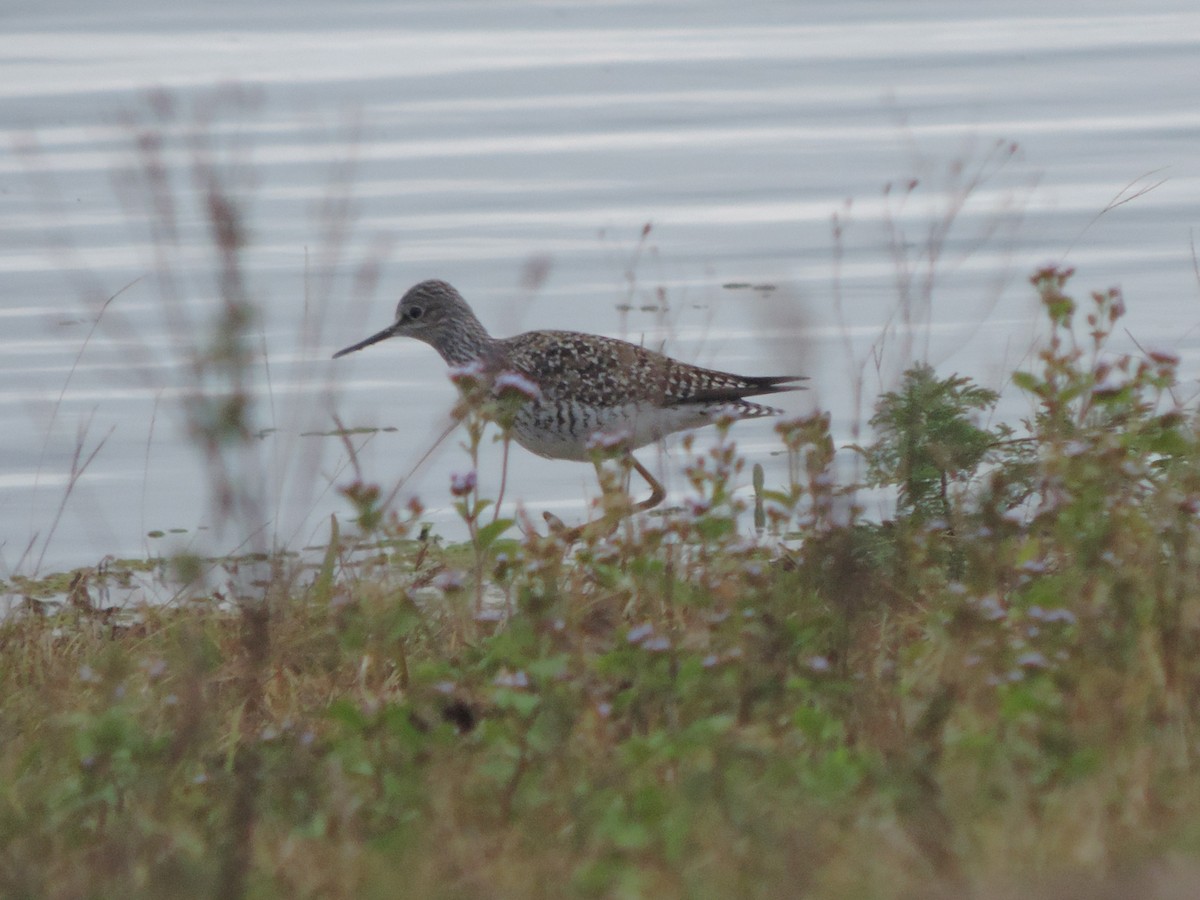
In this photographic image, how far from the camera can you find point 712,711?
427 cm

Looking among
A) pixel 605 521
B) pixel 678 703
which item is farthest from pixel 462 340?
pixel 678 703

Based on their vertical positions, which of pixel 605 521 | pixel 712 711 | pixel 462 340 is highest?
pixel 462 340

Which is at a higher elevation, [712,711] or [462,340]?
[462,340]

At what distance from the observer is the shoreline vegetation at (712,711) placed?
3.46m

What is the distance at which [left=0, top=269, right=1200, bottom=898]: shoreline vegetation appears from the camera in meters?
3.46

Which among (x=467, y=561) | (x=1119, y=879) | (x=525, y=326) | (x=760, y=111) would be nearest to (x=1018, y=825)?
(x=1119, y=879)

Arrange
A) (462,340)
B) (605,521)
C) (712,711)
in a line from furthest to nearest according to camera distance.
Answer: (462,340), (605,521), (712,711)

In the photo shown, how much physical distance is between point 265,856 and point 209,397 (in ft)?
3.32

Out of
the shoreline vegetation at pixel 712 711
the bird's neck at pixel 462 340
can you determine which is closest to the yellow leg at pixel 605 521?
the shoreline vegetation at pixel 712 711

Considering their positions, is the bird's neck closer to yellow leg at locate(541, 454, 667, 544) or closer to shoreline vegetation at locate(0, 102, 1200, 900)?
yellow leg at locate(541, 454, 667, 544)

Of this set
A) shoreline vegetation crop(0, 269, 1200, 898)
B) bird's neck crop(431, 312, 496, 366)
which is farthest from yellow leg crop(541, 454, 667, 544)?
bird's neck crop(431, 312, 496, 366)

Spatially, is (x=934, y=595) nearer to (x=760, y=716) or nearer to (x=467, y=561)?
(x=760, y=716)

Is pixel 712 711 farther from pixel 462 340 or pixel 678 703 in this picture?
pixel 462 340

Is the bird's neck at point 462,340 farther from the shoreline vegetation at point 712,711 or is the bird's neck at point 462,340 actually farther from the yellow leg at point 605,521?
the shoreline vegetation at point 712,711
